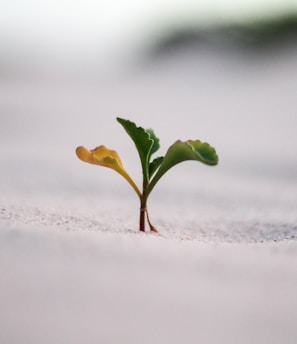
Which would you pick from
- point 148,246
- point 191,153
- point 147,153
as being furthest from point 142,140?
point 148,246

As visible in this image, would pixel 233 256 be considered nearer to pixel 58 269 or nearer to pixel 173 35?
pixel 58 269

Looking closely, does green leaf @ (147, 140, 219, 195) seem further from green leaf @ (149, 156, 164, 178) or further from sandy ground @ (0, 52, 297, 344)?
sandy ground @ (0, 52, 297, 344)

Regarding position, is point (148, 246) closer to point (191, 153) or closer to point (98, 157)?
point (191, 153)

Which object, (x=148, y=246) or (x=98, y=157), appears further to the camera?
(x=98, y=157)

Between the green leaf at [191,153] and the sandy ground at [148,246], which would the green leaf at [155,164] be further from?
the sandy ground at [148,246]

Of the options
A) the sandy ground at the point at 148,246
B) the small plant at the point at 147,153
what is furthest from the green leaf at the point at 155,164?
the sandy ground at the point at 148,246

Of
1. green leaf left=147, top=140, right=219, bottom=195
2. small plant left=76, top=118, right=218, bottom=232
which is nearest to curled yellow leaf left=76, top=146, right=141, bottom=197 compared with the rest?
small plant left=76, top=118, right=218, bottom=232

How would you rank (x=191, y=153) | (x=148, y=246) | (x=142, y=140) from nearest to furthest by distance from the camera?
(x=148, y=246), (x=191, y=153), (x=142, y=140)

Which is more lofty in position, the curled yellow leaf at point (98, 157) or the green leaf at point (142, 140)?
the green leaf at point (142, 140)

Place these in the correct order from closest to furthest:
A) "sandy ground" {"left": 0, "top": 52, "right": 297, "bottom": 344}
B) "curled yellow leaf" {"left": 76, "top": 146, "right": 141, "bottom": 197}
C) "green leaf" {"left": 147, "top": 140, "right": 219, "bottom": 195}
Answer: "sandy ground" {"left": 0, "top": 52, "right": 297, "bottom": 344}
"green leaf" {"left": 147, "top": 140, "right": 219, "bottom": 195}
"curled yellow leaf" {"left": 76, "top": 146, "right": 141, "bottom": 197}

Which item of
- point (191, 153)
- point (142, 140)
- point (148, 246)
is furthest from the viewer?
point (142, 140)
